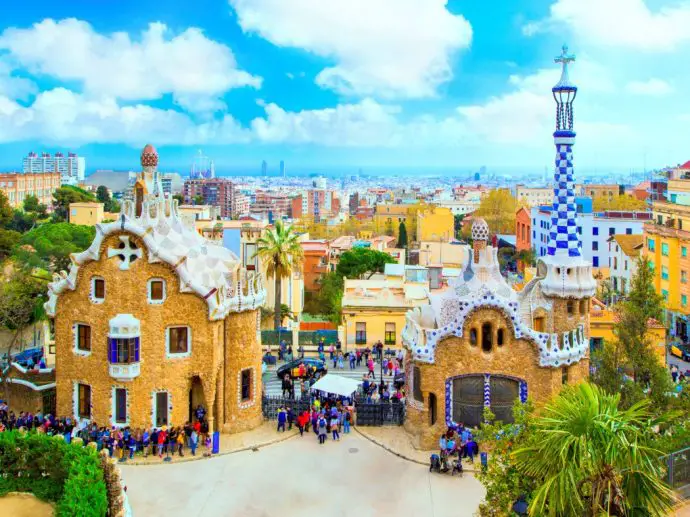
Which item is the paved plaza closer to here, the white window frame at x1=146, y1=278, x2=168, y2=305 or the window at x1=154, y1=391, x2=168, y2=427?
the window at x1=154, y1=391, x2=168, y2=427

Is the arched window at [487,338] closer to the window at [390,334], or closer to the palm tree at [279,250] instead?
the window at [390,334]

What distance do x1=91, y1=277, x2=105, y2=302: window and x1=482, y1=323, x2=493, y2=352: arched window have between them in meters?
15.8

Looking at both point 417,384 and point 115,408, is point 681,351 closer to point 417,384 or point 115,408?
point 417,384

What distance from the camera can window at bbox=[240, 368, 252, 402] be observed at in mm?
32438

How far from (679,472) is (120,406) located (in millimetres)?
21587

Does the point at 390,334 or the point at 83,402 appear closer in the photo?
the point at 83,402

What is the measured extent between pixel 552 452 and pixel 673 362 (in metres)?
38.7

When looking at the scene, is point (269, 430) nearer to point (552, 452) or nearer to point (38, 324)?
point (552, 452)

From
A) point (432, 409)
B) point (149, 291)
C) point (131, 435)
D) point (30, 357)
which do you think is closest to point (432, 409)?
point (432, 409)

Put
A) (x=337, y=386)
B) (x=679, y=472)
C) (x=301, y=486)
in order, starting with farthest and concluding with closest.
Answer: (x=337, y=386)
(x=301, y=486)
(x=679, y=472)

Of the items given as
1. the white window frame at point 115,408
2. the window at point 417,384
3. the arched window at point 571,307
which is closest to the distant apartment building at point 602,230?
the arched window at point 571,307

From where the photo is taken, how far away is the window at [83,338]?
102ft

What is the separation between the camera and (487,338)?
1158 inches

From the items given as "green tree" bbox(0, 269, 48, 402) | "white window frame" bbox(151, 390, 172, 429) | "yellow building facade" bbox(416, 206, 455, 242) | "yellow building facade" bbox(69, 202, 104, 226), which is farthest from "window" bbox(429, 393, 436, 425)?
"yellow building facade" bbox(416, 206, 455, 242)
